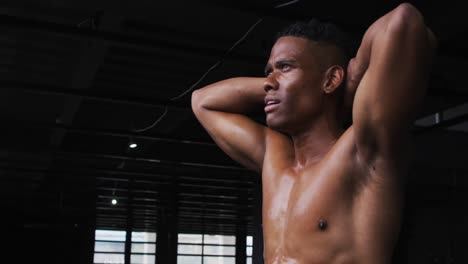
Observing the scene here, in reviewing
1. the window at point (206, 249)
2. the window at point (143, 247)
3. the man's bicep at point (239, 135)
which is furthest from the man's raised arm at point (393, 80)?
the window at point (206, 249)

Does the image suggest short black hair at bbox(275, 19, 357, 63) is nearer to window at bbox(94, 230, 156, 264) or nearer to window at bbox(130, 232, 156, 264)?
window at bbox(94, 230, 156, 264)

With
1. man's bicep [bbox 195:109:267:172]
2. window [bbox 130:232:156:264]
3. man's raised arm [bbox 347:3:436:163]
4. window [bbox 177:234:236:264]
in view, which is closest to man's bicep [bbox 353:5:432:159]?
man's raised arm [bbox 347:3:436:163]

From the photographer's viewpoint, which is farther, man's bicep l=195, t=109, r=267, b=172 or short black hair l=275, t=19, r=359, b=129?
man's bicep l=195, t=109, r=267, b=172

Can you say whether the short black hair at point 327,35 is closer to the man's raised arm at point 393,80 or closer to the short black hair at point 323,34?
the short black hair at point 323,34

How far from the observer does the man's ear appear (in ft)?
4.58

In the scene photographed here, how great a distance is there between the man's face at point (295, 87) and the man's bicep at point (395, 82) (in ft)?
0.61

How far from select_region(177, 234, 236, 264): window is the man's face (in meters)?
18.6

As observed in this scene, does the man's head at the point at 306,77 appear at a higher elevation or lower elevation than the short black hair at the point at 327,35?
lower

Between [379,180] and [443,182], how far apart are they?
24.7ft

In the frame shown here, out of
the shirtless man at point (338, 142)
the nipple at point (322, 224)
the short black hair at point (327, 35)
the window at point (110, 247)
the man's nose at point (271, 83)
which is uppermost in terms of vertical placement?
the window at point (110, 247)

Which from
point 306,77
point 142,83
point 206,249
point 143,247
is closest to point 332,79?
point 306,77

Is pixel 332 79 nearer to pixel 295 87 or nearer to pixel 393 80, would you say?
pixel 295 87

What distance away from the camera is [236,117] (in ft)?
5.40

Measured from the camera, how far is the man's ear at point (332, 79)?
1.40m
